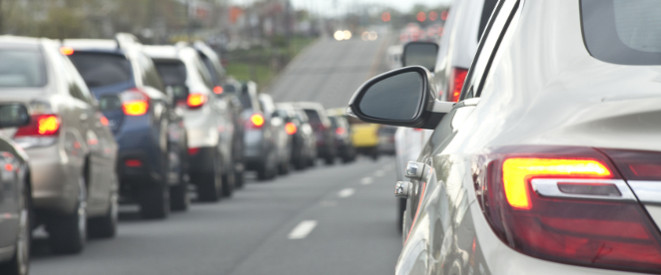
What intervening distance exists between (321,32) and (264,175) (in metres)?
153

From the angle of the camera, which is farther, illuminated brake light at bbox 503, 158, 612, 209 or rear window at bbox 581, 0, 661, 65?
rear window at bbox 581, 0, 661, 65

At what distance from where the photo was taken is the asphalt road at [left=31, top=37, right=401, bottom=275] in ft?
31.4

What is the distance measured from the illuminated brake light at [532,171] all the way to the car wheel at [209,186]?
14.4 m

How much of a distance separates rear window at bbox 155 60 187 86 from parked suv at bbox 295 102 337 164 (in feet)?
77.7

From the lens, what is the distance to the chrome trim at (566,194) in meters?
2.54

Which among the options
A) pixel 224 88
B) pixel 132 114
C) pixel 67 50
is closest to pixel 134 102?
pixel 132 114

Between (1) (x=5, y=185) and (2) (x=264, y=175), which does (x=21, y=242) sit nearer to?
(1) (x=5, y=185)

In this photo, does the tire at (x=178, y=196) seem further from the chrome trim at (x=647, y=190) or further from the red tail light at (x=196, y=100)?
the chrome trim at (x=647, y=190)

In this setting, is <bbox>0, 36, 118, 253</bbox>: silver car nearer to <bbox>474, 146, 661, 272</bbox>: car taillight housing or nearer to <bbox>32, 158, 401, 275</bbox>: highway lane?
<bbox>32, 158, 401, 275</bbox>: highway lane

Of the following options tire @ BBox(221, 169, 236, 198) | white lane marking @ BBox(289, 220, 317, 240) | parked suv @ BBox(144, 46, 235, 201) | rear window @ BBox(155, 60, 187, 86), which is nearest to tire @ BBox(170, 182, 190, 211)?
parked suv @ BBox(144, 46, 235, 201)

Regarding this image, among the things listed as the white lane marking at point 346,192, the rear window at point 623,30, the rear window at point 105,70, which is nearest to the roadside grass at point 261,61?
the white lane marking at point 346,192

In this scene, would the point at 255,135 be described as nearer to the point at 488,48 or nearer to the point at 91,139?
the point at 91,139

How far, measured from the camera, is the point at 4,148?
7969 mm

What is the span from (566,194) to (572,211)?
31 mm
